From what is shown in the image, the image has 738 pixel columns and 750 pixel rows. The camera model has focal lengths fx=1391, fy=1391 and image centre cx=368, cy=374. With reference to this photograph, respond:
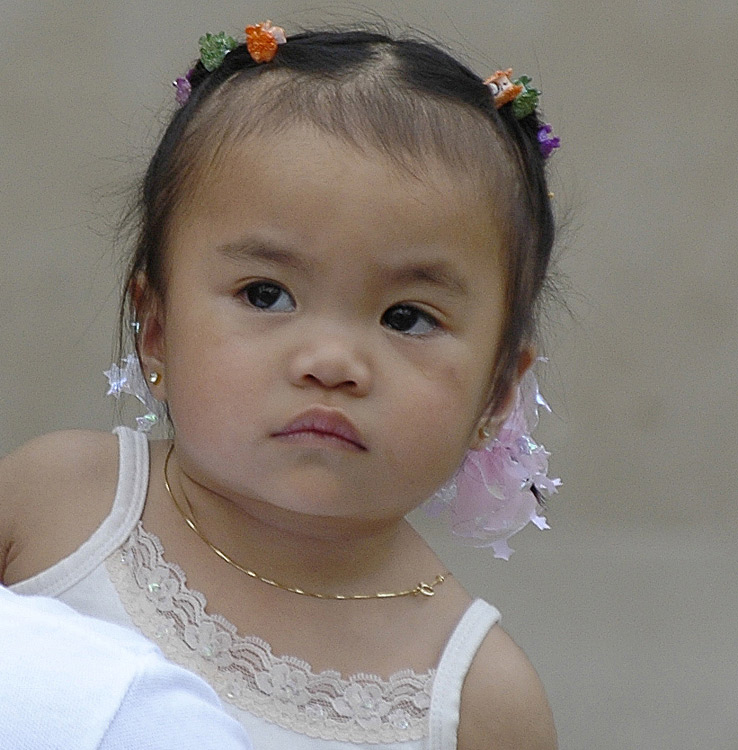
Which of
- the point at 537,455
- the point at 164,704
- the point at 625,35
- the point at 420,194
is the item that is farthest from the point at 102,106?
the point at 164,704

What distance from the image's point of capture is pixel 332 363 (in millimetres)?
1211

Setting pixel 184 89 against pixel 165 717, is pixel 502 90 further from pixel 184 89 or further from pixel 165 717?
pixel 165 717

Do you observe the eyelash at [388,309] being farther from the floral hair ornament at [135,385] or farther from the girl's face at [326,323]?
the floral hair ornament at [135,385]

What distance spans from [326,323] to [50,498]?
392 millimetres

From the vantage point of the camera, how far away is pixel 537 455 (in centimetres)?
168

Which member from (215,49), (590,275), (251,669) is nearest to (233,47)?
(215,49)

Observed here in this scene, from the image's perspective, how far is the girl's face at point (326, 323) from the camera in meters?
1.24

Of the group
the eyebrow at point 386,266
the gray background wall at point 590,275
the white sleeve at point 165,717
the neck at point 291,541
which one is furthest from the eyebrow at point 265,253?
the gray background wall at point 590,275

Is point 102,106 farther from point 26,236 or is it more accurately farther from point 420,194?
point 420,194

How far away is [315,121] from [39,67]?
4.53 feet

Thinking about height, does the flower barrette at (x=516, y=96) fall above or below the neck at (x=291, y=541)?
above

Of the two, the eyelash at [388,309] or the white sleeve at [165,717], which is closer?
the white sleeve at [165,717]

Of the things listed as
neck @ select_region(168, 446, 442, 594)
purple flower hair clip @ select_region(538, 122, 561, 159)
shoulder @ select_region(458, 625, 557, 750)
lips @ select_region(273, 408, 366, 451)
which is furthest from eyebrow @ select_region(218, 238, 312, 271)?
shoulder @ select_region(458, 625, 557, 750)

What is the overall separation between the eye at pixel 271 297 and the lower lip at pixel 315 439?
0.37ft
